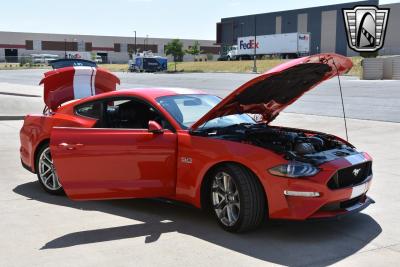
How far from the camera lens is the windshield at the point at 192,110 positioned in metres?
5.68

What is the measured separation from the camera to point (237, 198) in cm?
500

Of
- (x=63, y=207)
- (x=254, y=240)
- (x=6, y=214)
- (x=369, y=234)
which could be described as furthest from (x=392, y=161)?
(x=6, y=214)

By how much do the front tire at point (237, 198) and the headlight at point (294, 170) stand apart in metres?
0.24

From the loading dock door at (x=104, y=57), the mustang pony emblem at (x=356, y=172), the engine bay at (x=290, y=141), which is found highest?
the loading dock door at (x=104, y=57)

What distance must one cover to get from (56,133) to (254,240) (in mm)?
2507

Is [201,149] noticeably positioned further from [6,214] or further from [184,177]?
[6,214]

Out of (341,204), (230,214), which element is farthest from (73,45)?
(341,204)

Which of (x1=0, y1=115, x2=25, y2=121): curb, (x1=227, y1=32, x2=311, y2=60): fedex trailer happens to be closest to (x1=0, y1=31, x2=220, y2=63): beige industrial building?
(x1=227, y1=32, x2=311, y2=60): fedex trailer

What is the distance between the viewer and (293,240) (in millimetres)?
4953

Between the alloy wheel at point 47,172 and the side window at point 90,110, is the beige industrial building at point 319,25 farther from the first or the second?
the side window at point 90,110

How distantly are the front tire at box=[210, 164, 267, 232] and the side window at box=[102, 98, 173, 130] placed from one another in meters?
1.25

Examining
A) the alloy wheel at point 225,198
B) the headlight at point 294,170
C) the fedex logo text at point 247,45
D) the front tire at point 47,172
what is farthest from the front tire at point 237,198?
the fedex logo text at point 247,45

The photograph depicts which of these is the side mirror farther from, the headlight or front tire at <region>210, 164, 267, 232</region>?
the headlight

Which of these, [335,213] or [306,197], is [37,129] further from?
[335,213]
